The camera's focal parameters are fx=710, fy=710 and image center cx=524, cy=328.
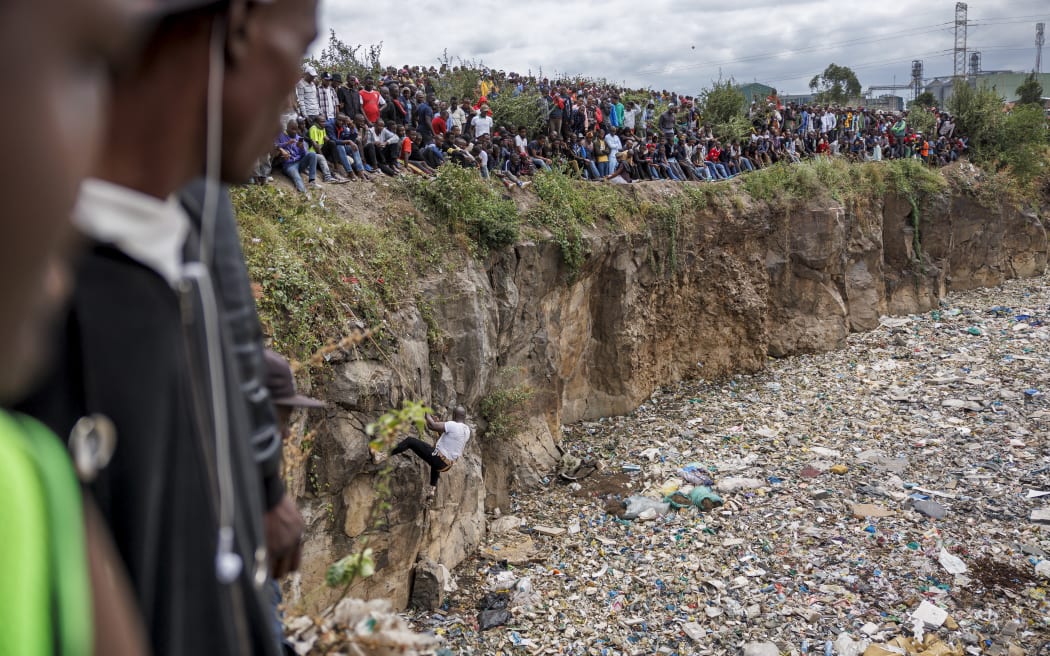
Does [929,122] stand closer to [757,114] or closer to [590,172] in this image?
[757,114]

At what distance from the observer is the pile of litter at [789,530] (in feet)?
24.8

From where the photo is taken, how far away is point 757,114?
19984 millimetres

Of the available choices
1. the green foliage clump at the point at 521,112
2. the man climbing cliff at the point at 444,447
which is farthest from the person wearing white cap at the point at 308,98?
the man climbing cliff at the point at 444,447

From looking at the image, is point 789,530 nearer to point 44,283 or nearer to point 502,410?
point 502,410

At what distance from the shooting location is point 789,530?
940 cm

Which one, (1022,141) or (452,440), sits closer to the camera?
(452,440)

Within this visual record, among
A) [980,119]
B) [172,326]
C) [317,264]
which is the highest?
[980,119]

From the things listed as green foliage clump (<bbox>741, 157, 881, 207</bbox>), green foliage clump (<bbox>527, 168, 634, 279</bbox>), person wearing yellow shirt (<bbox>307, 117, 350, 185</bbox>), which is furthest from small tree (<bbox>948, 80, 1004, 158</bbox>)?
person wearing yellow shirt (<bbox>307, 117, 350, 185</bbox>)

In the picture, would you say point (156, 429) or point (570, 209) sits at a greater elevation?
point (570, 209)

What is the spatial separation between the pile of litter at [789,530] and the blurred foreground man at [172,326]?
273 inches

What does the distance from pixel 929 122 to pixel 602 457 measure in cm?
1807

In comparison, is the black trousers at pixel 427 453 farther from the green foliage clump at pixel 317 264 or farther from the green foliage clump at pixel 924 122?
the green foliage clump at pixel 924 122

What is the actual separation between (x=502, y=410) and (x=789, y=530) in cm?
418

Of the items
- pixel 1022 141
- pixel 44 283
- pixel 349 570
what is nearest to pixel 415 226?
pixel 349 570
